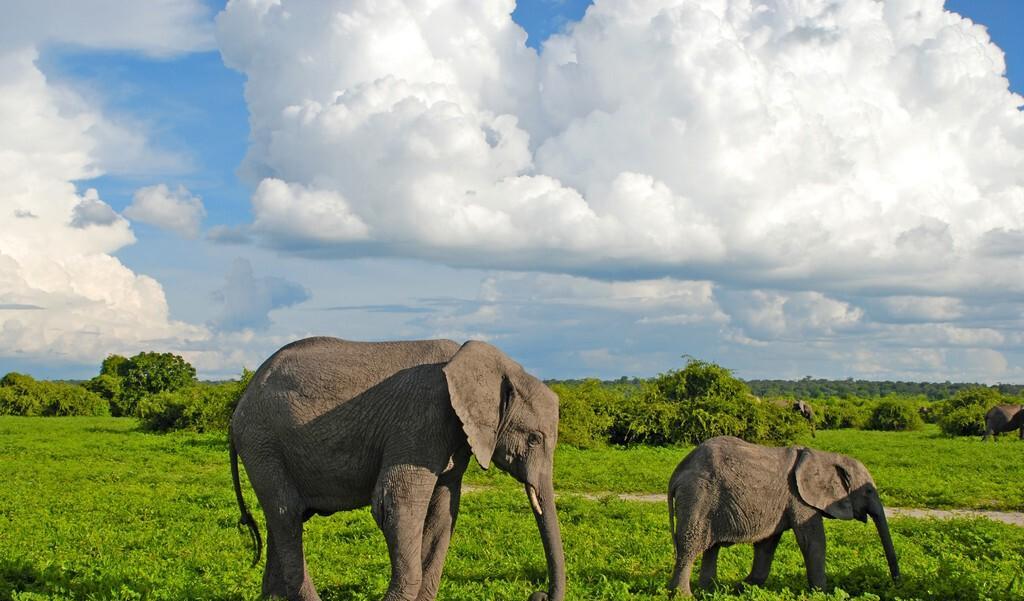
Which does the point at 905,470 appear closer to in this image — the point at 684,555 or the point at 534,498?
the point at 684,555

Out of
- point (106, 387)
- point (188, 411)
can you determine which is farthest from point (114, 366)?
point (188, 411)

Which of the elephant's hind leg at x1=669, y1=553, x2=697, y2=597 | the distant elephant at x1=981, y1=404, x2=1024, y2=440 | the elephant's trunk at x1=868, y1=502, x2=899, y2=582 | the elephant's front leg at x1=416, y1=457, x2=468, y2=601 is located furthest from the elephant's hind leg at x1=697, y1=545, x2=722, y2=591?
the distant elephant at x1=981, y1=404, x2=1024, y2=440

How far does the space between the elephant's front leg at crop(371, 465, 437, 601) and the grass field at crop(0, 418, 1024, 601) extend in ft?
4.78

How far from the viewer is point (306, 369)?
8391 mm

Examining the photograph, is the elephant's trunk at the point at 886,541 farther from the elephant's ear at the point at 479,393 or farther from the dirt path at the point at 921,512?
the dirt path at the point at 921,512

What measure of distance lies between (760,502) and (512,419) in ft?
14.1

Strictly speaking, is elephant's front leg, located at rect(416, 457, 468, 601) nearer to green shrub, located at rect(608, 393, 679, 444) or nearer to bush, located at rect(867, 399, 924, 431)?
green shrub, located at rect(608, 393, 679, 444)

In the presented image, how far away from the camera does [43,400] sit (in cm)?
5725

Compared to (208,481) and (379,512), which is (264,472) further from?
(208,481)

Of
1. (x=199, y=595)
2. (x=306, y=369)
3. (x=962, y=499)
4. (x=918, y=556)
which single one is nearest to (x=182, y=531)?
(x=199, y=595)

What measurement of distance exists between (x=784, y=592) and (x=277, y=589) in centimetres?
529

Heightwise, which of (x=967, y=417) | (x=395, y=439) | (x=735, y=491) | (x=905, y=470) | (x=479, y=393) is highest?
(x=479, y=393)

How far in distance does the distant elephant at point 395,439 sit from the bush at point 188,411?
28258mm

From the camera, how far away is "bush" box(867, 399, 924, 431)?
48.0m
